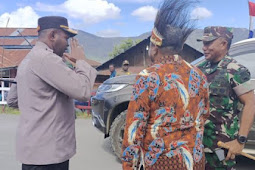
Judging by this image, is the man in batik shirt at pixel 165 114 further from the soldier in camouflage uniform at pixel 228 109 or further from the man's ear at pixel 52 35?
the man's ear at pixel 52 35

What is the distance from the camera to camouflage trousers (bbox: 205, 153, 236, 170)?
2.49 metres

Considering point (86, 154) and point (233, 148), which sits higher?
point (233, 148)

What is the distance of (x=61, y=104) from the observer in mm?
2111

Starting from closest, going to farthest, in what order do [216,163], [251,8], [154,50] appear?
[154,50] → [216,163] → [251,8]

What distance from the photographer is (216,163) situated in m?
2.51

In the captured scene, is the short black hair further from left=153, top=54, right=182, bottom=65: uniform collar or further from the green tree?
the green tree

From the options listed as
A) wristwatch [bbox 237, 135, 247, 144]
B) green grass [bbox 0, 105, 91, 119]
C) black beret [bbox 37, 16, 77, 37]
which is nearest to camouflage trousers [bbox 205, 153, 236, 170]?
wristwatch [bbox 237, 135, 247, 144]

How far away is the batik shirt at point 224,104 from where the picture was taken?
2.45 m

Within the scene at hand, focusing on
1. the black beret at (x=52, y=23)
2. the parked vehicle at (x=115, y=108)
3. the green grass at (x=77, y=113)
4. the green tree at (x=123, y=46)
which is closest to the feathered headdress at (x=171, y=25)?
the black beret at (x=52, y=23)

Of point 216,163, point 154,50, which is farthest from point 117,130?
point 154,50

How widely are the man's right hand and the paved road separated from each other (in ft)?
9.19

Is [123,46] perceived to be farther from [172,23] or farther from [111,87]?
[172,23]

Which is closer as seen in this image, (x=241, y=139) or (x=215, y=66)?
(x=241, y=139)

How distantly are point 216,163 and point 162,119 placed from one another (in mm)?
964
